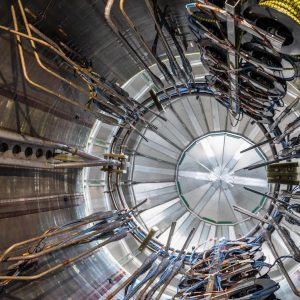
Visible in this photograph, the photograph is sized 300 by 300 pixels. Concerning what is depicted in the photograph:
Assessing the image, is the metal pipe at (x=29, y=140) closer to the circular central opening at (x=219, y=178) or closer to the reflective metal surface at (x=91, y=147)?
the reflective metal surface at (x=91, y=147)

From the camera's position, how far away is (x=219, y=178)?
5980 millimetres

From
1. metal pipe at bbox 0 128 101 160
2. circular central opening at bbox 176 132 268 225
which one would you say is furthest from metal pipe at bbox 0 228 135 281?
circular central opening at bbox 176 132 268 225

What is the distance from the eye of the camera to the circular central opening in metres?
5.92

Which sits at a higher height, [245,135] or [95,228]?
[245,135]

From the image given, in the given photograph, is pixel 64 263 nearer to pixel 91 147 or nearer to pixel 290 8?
pixel 91 147

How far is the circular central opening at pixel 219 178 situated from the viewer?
→ 5.92 meters

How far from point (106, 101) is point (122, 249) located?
2.34 meters

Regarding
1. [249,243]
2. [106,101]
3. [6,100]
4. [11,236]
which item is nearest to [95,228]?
[11,236]

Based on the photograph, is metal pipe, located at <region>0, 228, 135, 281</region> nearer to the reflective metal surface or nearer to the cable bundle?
the reflective metal surface

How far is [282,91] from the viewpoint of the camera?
347 cm

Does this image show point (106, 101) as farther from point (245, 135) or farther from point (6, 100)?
point (245, 135)

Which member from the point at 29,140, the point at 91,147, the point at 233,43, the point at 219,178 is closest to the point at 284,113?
the point at 233,43

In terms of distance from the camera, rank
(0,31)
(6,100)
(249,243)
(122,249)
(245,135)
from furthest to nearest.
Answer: (245,135)
(122,249)
(249,243)
(6,100)
(0,31)

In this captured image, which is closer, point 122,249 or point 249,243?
point 249,243
